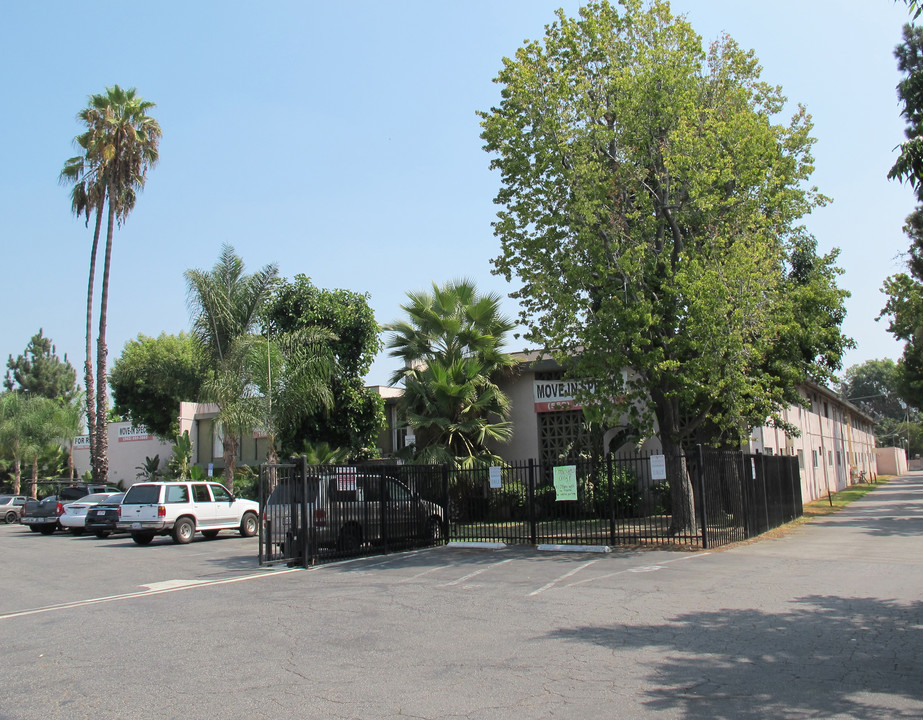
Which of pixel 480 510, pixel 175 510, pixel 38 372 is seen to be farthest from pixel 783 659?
pixel 38 372

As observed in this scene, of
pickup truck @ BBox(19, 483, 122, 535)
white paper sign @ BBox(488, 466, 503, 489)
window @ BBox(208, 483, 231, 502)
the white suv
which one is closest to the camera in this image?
white paper sign @ BBox(488, 466, 503, 489)

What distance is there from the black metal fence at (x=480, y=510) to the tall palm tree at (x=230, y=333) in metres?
9.80

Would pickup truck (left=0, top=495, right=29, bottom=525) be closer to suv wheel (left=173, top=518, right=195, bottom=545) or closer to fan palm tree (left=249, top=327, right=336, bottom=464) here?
fan palm tree (left=249, top=327, right=336, bottom=464)

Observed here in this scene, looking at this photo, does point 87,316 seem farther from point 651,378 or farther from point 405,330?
point 651,378

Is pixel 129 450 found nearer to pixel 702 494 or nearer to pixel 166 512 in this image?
pixel 166 512

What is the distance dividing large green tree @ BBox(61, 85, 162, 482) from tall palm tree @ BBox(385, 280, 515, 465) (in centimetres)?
1457

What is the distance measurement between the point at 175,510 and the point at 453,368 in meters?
8.93

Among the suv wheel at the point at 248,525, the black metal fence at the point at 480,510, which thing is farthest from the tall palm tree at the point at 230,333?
the black metal fence at the point at 480,510

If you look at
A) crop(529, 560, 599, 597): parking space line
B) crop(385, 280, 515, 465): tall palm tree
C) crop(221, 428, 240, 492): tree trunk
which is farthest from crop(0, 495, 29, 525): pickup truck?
crop(529, 560, 599, 597): parking space line

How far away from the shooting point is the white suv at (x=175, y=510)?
19891 millimetres

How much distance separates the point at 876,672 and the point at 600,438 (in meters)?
18.6

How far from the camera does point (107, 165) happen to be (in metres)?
31.8

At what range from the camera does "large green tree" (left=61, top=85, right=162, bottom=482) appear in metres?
31.6

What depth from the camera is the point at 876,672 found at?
6.23 meters
